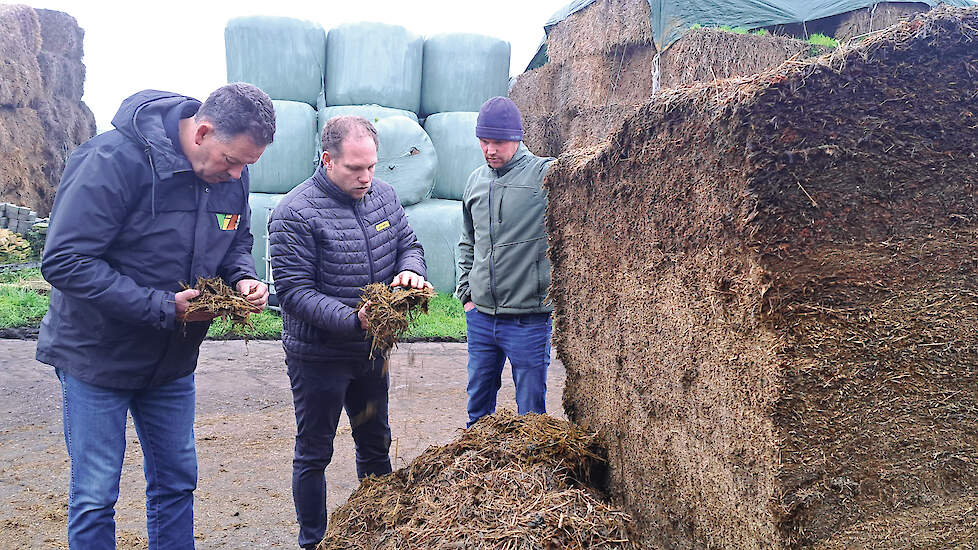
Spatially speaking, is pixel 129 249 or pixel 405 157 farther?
pixel 405 157

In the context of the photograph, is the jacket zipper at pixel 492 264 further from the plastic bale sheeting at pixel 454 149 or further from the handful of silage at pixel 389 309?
the plastic bale sheeting at pixel 454 149

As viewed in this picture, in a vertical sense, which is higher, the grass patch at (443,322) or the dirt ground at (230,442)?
the grass patch at (443,322)

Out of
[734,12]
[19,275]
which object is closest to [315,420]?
[734,12]

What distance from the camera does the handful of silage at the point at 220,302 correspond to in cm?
263

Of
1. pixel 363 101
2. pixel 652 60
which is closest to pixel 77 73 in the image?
pixel 363 101

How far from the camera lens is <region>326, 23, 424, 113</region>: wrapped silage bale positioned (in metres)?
11.4

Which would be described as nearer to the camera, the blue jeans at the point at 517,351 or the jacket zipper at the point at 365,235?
the jacket zipper at the point at 365,235

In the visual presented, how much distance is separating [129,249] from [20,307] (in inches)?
318

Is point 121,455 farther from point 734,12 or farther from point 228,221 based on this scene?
point 734,12

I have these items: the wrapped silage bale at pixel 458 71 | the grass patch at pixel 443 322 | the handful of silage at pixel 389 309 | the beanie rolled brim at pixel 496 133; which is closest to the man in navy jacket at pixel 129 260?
the handful of silage at pixel 389 309

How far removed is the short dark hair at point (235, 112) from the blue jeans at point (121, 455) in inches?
43.4

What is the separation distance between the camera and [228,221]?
288cm

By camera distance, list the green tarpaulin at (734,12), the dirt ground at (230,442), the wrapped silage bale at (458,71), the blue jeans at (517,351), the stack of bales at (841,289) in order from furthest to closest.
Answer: the wrapped silage bale at (458,71) < the green tarpaulin at (734,12) < the blue jeans at (517,351) < the dirt ground at (230,442) < the stack of bales at (841,289)

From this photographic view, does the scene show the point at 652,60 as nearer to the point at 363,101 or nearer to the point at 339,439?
the point at 363,101
